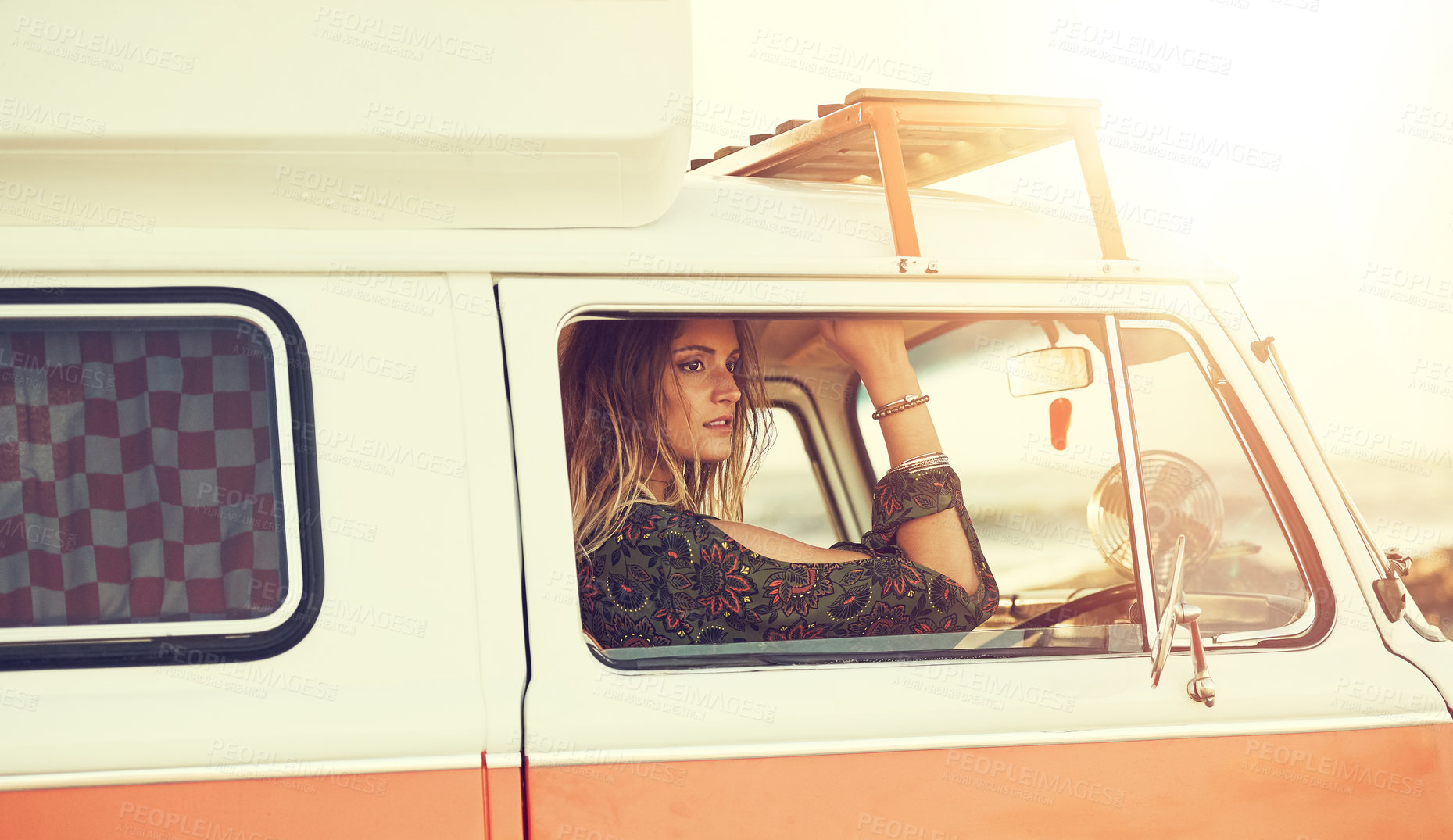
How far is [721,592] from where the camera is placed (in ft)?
6.49

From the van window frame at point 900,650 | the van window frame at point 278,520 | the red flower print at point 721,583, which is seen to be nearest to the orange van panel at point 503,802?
the van window frame at point 900,650

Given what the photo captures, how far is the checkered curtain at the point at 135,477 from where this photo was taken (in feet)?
5.20

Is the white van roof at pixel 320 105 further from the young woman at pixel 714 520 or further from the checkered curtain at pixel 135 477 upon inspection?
the young woman at pixel 714 520

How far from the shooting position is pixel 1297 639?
6.23ft

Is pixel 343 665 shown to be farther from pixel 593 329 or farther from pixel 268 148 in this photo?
pixel 593 329

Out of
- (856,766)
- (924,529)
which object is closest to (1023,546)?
(924,529)

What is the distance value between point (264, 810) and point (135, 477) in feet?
1.77

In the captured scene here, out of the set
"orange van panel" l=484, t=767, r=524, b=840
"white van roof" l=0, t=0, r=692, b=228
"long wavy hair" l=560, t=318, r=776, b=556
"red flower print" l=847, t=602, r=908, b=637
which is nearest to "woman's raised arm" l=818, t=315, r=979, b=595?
"red flower print" l=847, t=602, r=908, b=637

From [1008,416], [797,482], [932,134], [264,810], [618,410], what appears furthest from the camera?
[1008,416]

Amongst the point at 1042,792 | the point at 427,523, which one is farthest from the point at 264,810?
the point at 1042,792

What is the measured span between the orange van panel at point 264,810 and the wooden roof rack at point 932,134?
3.80ft

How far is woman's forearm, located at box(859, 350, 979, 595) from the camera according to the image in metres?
2.14

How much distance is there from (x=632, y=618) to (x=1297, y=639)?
3.94 ft

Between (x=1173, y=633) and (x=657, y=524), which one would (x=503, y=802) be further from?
(x=1173, y=633)
